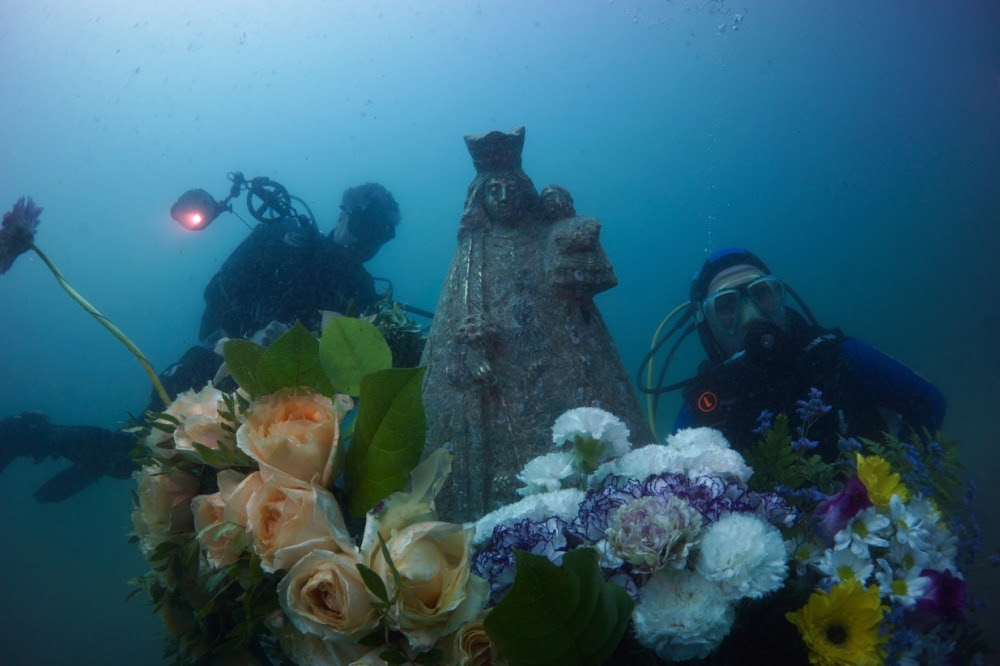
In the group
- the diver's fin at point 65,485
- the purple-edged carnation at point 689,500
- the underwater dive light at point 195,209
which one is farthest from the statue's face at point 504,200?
the diver's fin at point 65,485

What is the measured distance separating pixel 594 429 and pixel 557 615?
729mm

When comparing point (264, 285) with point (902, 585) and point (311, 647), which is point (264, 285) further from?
point (902, 585)

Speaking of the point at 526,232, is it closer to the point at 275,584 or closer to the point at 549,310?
the point at 549,310

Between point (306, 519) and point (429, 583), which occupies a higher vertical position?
point (306, 519)

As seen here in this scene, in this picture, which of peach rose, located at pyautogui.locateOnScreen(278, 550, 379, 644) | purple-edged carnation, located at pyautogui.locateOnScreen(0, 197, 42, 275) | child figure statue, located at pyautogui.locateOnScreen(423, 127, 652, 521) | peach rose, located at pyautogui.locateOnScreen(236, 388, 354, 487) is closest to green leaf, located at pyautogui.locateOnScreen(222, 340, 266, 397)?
peach rose, located at pyautogui.locateOnScreen(236, 388, 354, 487)

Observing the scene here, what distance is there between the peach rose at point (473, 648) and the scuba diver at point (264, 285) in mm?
4360

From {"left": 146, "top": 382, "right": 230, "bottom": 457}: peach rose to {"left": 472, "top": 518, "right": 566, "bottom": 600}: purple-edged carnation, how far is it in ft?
2.61

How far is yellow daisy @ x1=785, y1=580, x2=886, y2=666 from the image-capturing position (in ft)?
3.53

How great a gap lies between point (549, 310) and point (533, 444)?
2.51ft

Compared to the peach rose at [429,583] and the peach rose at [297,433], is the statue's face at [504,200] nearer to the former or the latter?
the peach rose at [297,433]

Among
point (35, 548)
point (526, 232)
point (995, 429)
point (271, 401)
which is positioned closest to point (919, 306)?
point (995, 429)

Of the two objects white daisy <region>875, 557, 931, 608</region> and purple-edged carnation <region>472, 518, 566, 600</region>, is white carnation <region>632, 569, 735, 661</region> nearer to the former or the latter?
purple-edged carnation <region>472, 518, 566, 600</region>

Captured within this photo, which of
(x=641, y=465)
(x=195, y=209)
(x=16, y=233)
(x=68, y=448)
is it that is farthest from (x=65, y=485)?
(x=641, y=465)

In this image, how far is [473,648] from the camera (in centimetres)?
114
